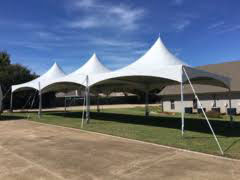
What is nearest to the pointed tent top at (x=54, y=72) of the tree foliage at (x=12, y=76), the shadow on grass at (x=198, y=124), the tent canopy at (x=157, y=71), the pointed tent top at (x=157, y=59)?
the tent canopy at (x=157, y=71)

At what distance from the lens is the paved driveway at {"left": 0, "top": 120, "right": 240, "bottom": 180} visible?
4.97 m

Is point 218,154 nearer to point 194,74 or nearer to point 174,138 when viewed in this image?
point 174,138

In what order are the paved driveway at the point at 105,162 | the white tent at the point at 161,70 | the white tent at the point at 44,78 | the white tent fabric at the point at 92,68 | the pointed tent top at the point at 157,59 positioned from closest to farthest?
the paved driveway at the point at 105,162, the white tent at the point at 161,70, the pointed tent top at the point at 157,59, the white tent fabric at the point at 92,68, the white tent at the point at 44,78

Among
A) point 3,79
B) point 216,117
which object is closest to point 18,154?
point 216,117

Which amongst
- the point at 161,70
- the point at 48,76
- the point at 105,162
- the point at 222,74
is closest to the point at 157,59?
the point at 161,70

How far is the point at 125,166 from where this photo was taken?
5590 mm

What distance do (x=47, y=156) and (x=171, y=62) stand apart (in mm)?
7480

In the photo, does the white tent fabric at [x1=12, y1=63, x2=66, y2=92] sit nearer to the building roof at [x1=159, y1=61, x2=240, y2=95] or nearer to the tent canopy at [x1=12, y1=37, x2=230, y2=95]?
the tent canopy at [x1=12, y1=37, x2=230, y2=95]

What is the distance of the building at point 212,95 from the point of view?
71.0 feet

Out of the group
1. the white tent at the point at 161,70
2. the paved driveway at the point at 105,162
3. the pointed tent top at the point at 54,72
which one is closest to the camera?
the paved driveway at the point at 105,162

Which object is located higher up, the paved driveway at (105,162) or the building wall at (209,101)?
the building wall at (209,101)

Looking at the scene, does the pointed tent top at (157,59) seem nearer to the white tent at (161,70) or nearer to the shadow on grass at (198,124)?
the white tent at (161,70)

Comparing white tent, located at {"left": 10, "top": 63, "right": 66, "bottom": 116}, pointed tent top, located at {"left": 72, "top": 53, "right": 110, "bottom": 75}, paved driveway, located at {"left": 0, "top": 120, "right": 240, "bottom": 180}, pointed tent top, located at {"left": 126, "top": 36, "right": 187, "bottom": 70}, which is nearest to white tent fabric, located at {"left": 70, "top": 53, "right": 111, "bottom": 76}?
pointed tent top, located at {"left": 72, "top": 53, "right": 110, "bottom": 75}

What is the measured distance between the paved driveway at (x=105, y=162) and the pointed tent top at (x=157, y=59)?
170 inches
